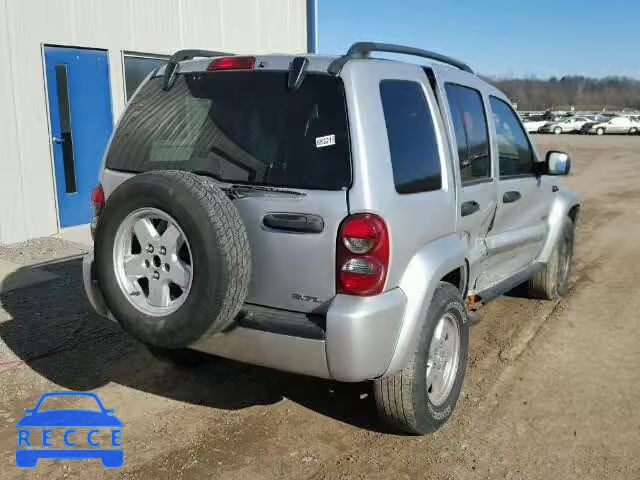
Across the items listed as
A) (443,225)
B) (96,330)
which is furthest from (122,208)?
(96,330)

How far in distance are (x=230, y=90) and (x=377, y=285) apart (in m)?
1.29

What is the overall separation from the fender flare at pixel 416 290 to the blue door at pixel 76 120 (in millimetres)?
6351

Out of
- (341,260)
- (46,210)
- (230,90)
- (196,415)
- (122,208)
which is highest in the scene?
(230,90)

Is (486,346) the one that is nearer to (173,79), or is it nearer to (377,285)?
(377,285)

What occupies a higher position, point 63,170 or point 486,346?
point 63,170

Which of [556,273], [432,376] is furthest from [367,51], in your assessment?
[556,273]

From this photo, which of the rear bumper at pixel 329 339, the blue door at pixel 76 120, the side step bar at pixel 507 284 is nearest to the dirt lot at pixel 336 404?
the side step bar at pixel 507 284

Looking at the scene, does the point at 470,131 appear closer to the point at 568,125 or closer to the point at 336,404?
the point at 336,404

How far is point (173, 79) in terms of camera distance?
3646 millimetres

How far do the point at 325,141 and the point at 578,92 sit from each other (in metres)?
150

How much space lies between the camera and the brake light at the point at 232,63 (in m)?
3.33

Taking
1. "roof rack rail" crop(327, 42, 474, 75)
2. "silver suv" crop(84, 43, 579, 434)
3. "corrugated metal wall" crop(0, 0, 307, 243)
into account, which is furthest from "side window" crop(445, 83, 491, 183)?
Answer: "corrugated metal wall" crop(0, 0, 307, 243)

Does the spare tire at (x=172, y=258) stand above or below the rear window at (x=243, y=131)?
below

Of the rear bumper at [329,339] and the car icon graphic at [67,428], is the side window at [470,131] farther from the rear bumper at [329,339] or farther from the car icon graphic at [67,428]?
the car icon graphic at [67,428]
